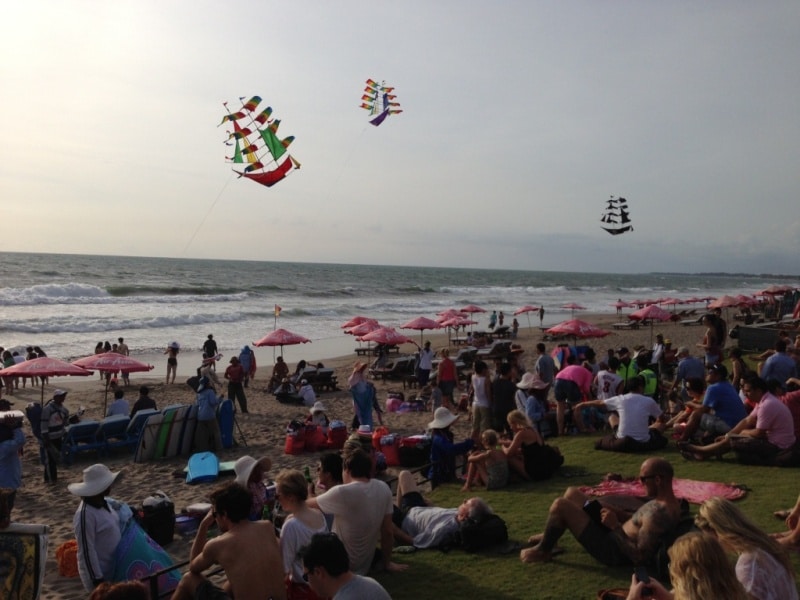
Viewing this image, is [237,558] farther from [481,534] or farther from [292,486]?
[481,534]

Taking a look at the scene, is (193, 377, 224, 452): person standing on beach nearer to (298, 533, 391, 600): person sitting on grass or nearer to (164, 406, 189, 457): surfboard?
(164, 406, 189, 457): surfboard

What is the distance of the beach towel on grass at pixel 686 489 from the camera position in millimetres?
6320

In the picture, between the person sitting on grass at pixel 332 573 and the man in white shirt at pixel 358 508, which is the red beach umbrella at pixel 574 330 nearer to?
the man in white shirt at pixel 358 508

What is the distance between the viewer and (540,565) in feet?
17.1

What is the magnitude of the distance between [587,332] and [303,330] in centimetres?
2285

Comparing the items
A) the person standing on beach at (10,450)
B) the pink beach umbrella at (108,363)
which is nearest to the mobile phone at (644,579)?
the person standing on beach at (10,450)

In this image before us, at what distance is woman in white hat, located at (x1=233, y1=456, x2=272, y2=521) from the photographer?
545 cm

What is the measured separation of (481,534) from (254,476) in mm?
2034

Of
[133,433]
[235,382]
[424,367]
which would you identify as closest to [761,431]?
[133,433]

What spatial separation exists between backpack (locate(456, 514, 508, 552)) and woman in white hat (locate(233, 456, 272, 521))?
182cm

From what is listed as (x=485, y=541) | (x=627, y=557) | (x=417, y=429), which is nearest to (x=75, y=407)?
(x=417, y=429)

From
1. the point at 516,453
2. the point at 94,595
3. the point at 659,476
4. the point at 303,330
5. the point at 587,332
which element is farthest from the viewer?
the point at 303,330

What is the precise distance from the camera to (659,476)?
15.4ft

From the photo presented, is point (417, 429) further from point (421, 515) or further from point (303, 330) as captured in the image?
point (303, 330)
